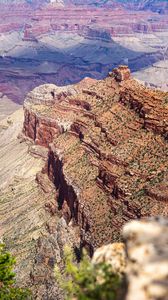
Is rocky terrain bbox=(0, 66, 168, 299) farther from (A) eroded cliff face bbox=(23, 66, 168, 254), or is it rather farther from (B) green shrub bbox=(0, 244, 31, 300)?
(B) green shrub bbox=(0, 244, 31, 300)

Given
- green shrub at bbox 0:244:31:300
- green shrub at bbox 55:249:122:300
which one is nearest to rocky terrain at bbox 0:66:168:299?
green shrub at bbox 0:244:31:300

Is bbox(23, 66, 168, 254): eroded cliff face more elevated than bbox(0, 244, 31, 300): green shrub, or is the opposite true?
bbox(0, 244, 31, 300): green shrub

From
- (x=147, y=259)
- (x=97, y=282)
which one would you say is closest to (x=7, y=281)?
(x=97, y=282)

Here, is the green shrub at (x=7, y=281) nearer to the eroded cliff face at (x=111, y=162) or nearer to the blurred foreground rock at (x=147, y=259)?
the blurred foreground rock at (x=147, y=259)

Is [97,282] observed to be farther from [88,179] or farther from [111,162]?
[88,179]

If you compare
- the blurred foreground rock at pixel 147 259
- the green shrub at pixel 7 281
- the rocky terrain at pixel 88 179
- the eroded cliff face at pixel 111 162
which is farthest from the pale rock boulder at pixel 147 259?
the rocky terrain at pixel 88 179

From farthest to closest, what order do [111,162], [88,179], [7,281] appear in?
1. [88,179]
2. [111,162]
3. [7,281]
